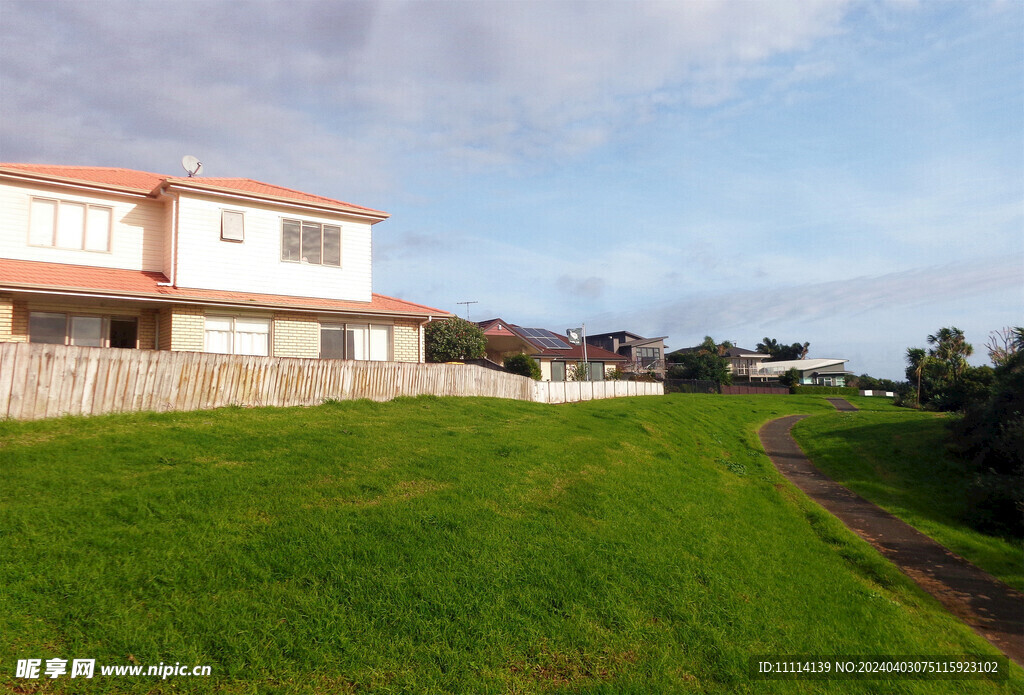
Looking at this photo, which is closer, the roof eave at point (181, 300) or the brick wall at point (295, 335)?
the roof eave at point (181, 300)

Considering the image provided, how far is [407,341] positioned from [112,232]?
1069cm

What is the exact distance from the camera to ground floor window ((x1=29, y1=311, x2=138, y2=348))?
18.3 meters

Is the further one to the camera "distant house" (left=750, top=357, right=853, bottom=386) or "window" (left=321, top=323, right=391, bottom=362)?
"distant house" (left=750, top=357, right=853, bottom=386)

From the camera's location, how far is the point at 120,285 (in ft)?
61.5

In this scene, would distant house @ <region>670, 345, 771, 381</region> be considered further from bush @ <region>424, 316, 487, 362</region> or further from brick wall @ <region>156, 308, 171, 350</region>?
brick wall @ <region>156, 308, 171, 350</region>

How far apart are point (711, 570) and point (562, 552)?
7.15 feet

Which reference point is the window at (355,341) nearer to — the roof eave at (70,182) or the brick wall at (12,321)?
the roof eave at (70,182)

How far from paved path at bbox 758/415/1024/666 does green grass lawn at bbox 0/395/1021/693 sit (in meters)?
0.63

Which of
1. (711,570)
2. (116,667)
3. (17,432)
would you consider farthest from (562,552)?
(17,432)

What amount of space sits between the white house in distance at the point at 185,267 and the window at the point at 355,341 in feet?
0.13

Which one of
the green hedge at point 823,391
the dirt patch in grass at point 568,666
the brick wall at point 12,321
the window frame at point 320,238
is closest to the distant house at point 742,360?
the green hedge at point 823,391

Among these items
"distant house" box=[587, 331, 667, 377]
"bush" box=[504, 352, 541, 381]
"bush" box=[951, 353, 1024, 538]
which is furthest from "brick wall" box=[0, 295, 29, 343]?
"distant house" box=[587, 331, 667, 377]

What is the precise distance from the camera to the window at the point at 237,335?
802 inches

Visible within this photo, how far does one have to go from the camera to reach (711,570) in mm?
8570
